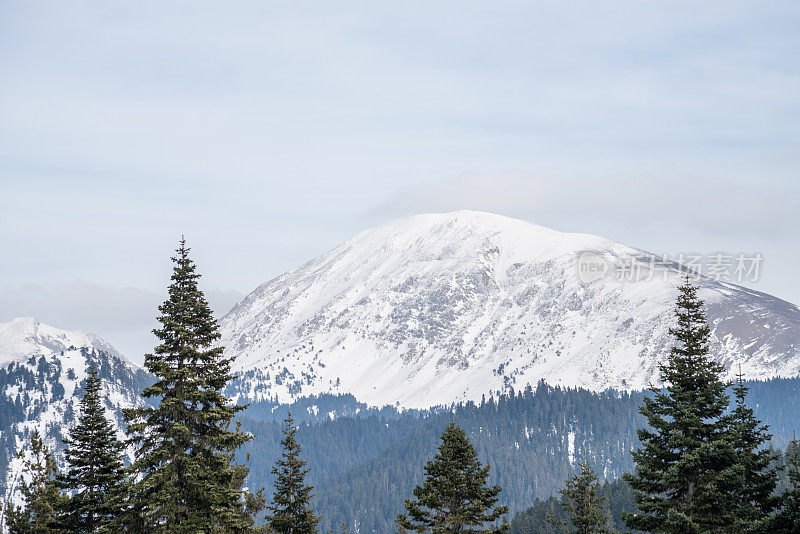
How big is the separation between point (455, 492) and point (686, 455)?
9.75 m

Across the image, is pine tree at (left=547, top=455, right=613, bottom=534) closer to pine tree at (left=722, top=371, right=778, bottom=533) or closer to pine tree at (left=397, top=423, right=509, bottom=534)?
pine tree at (left=722, top=371, right=778, bottom=533)

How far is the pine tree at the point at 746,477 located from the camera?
1512 inches

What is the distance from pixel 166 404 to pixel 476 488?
1321 centimetres

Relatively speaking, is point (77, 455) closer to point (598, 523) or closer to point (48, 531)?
point (48, 531)

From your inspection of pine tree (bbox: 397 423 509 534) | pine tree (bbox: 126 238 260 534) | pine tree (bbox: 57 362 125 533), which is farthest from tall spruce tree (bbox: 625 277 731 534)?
pine tree (bbox: 57 362 125 533)

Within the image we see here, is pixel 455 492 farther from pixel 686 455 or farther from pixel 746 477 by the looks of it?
pixel 746 477

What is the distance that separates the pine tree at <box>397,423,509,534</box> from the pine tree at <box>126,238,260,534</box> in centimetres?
771

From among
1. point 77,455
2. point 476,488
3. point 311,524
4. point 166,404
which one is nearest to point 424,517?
point 476,488

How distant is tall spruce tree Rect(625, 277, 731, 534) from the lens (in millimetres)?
38500

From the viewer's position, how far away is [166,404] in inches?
1492

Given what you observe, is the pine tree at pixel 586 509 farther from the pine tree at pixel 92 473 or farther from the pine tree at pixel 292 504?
the pine tree at pixel 92 473

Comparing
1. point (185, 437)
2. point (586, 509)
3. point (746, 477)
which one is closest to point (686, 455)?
point (746, 477)

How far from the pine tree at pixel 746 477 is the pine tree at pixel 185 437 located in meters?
20.4

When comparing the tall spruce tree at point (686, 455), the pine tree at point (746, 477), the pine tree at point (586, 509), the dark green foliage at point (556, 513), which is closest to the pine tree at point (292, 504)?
the pine tree at point (586, 509)
